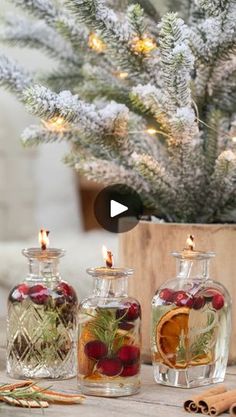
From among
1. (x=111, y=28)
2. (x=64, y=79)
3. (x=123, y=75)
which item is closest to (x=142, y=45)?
(x=111, y=28)

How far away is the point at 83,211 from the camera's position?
11.5 ft

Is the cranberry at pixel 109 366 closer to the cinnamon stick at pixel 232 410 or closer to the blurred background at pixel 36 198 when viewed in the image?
the cinnamon stick at pixel 232 410

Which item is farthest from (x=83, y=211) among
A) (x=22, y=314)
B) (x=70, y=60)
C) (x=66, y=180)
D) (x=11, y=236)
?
(x=22, y=314)

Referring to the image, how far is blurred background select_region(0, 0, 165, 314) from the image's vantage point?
2.80 metres

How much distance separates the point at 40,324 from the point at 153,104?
0.32 metres

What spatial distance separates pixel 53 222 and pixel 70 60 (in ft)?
5.19

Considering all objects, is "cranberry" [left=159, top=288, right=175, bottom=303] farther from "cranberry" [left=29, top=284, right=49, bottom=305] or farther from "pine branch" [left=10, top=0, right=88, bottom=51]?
"pine branch" [left=10, top=0, right=88, bottom=51]

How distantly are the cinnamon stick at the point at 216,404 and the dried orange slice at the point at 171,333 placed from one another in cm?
11

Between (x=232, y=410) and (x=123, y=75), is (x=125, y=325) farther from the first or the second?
(x=123, y=75)

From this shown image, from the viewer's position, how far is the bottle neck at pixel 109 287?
1.12 meters

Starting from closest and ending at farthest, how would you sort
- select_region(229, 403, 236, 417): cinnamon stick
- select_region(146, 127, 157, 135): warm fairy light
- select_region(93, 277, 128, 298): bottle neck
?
select_region(229, 403, 236, 417): cinnamon stick, select_region(93, 277, 128, 298): bottle neck, select_region(146, 127, 157, 135): warm fairy light

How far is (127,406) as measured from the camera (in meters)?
1.07

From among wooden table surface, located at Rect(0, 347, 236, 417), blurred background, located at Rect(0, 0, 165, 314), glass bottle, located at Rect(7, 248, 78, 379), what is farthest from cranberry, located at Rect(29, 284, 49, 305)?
blurred background, located at Rect(0, 0, 165, 314)

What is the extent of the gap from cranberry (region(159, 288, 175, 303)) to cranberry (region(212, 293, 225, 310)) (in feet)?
0.17
